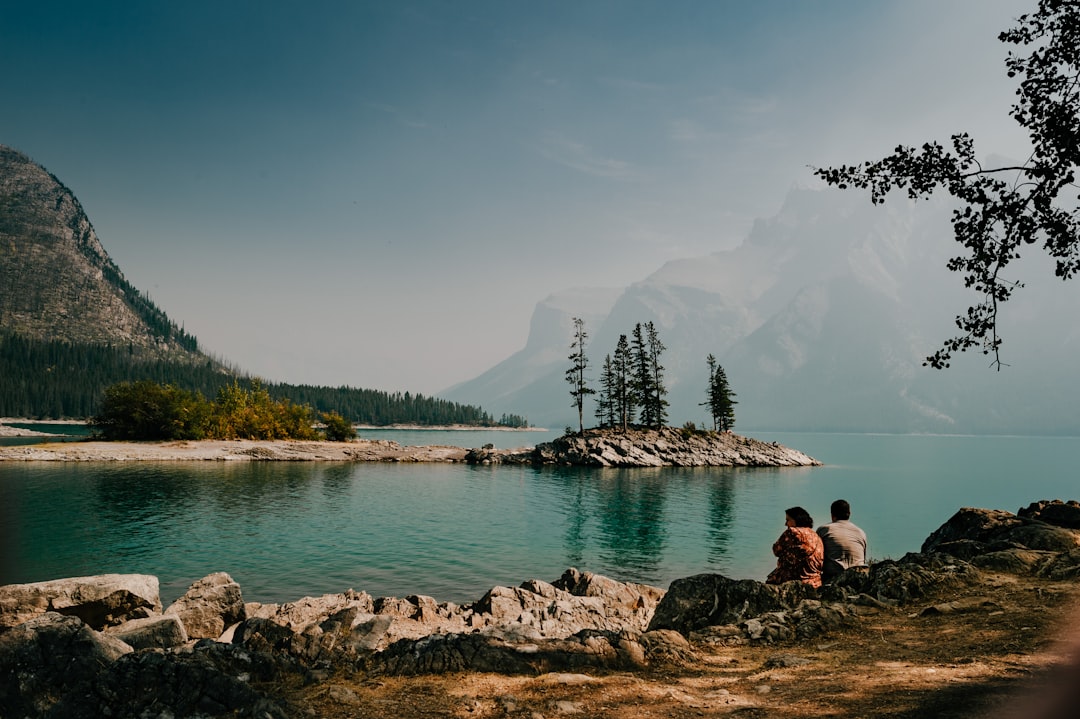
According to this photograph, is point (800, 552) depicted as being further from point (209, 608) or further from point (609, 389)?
point (609, 389)

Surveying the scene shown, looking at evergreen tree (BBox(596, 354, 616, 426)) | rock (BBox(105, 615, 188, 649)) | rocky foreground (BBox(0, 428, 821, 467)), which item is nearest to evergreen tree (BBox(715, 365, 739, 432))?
rocky foreground (BBox(0, 428, 821, 467))

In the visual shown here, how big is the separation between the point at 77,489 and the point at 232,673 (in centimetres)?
5972

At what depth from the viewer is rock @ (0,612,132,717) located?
6.67 metres

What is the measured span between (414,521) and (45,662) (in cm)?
3679

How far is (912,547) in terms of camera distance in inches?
1484

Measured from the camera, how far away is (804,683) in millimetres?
7559

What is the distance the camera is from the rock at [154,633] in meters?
12.8

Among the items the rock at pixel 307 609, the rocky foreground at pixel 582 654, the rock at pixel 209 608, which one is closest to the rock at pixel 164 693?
the rocky foreground at pixel 582 654

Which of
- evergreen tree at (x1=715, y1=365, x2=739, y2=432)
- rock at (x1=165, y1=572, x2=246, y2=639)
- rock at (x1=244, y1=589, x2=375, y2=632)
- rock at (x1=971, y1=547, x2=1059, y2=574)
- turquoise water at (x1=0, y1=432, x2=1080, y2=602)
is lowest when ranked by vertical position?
turquoise water at (x1=0, y1=432, x2=1080, y2=602)

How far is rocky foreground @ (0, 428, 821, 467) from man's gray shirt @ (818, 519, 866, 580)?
270 ft

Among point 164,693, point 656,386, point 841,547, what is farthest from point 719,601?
point 656,386

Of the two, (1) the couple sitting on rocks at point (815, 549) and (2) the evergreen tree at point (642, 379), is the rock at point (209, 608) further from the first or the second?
(2) the evergreen tree at point (642, 379)

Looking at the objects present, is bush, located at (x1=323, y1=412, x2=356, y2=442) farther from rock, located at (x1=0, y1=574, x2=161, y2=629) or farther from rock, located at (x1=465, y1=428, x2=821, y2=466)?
rock, located at (x1=0, y1=574, x2=161, y2=629)

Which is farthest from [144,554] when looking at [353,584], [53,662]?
[53,662]
